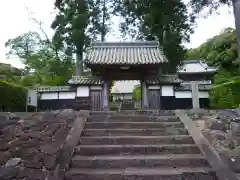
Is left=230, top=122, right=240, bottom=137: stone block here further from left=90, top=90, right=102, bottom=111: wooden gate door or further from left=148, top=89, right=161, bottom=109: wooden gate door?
left=90, top=90, right=102, bottom=111: wooden gate door

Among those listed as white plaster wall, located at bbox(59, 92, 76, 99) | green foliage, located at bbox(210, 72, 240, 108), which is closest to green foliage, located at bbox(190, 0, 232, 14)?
green foliage, located at bbox(210, 72, 240, 108)

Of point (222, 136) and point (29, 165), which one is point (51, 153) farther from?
point (222, 136)

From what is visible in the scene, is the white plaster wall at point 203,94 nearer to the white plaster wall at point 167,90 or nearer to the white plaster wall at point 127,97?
the white plaster wall at point 167,90

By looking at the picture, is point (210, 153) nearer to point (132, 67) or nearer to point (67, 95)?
point (132, 67)

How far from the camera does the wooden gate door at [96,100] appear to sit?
13836 millimetres

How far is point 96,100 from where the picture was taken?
46.1ft

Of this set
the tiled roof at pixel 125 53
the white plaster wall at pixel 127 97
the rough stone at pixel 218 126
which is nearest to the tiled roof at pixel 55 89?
the tiled roof at pixel 125 53

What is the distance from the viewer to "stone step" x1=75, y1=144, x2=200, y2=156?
15.2 ft

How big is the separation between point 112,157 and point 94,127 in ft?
4.37

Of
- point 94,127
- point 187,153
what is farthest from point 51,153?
point 187,153

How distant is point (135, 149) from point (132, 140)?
339mm

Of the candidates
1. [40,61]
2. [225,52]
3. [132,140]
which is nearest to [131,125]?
[132,140]

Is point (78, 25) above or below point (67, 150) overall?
above

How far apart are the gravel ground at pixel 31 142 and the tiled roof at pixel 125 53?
6860 mm
